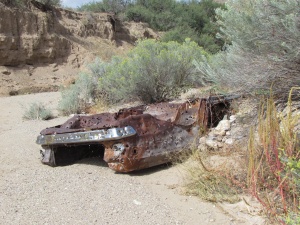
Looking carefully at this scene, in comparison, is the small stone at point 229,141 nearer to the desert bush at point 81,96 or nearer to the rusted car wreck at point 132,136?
the rusted car wreck at point 132,136

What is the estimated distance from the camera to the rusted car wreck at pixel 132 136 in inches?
169

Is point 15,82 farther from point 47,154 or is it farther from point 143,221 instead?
point 143,221

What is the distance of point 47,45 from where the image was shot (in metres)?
21.1

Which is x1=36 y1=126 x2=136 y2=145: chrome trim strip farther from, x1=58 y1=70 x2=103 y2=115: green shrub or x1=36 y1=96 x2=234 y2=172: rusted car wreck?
x1=58 y1=70 x2=103 y2=115: green shrub

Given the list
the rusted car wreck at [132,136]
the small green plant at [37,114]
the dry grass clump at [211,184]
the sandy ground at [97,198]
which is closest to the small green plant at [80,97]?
the small green plant at [37,114]

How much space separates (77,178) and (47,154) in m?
0.79

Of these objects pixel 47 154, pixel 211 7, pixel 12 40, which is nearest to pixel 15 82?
pixel 12 40

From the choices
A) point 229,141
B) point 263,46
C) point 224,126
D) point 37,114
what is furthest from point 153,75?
point 263,46

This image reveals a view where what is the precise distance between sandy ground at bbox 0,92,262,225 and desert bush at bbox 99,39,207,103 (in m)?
3.70

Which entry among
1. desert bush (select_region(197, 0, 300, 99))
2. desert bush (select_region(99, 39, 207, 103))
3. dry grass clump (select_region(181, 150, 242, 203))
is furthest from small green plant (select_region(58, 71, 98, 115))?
dry grass clump (select_region(181, 150, 242, 203))

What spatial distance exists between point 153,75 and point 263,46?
169 inches

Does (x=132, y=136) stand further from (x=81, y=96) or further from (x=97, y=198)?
(x=81, y=96)

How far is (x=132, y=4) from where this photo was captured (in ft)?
118

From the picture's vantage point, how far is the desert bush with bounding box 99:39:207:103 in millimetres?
8391
